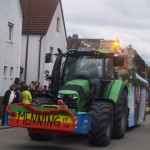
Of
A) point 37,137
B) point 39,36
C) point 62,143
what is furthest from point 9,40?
point 62,143

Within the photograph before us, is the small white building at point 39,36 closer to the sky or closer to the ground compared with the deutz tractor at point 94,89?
closer to the sky

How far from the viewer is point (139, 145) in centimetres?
1283

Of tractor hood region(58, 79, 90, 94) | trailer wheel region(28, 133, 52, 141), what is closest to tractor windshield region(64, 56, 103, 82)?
tractor hood region(58, 79, 90, 94)

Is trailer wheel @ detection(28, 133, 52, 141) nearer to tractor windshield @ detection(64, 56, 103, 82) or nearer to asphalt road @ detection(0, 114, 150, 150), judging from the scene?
asphalt road @ detection(0, 114, 150, 150)

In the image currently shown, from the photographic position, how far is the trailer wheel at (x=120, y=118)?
13.5m

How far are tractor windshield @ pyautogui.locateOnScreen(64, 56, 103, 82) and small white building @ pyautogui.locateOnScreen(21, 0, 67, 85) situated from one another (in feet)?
64.8

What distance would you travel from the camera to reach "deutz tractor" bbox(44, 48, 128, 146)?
11.5 meters

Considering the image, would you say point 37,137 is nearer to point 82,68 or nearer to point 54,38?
point 82,68

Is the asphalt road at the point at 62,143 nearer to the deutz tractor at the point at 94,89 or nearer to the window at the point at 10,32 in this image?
the deutz tractor at the point at 94,89

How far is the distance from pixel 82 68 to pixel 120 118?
1947 millimetres

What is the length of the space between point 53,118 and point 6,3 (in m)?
16.5

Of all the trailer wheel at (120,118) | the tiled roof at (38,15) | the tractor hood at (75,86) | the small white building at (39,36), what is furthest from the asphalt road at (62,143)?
the tiled roof at (38,15)

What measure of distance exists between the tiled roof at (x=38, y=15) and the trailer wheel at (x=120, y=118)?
63.9 ft

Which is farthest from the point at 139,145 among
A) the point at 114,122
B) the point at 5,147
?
the point at 5,147
